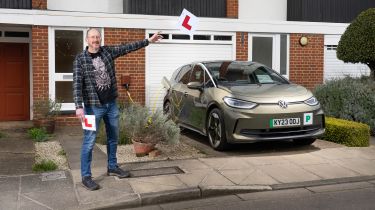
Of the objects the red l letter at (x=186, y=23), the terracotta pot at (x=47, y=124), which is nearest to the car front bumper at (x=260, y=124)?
the red l letter at (x=186, y=23)

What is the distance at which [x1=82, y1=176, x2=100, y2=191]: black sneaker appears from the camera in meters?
6.17

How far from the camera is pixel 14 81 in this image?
12.7 m

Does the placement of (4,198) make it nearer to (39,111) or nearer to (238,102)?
(238,102)

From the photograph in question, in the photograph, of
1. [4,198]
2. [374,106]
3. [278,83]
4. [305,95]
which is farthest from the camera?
[374,106]

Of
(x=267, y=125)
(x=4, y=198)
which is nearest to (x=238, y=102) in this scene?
(x=267, y=125)

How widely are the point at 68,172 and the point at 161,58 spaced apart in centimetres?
615

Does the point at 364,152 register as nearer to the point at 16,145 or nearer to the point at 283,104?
the point at 283,104

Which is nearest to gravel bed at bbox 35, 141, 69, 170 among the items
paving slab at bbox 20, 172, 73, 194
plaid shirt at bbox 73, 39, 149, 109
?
paving slab at bbox 20, 172, 73, 194

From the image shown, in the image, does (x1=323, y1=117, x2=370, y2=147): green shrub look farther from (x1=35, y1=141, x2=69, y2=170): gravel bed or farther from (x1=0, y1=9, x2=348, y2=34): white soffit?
(x1=35, y1=141, x2=69, y2=170): gravel bed

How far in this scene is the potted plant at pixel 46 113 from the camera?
10672 millimetres

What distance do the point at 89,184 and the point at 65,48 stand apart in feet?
20.6

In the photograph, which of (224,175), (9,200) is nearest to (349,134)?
(224,175)

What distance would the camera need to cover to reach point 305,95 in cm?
857

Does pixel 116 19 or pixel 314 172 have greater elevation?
pixel 116 19
